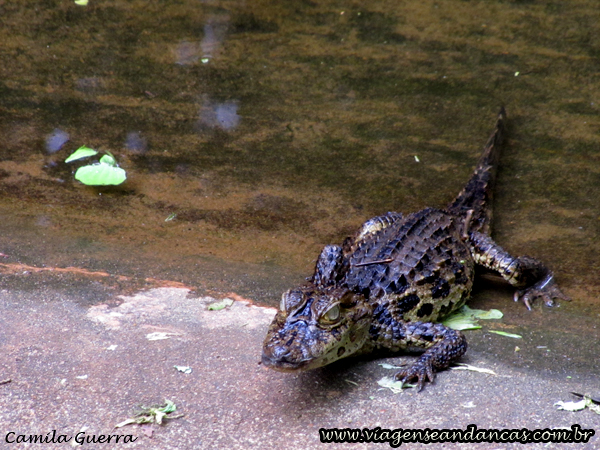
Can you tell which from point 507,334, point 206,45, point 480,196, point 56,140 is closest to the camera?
point 507,334

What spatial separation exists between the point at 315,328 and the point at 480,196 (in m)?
2.47

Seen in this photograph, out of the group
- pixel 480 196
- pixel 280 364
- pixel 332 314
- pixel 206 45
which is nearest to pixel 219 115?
pixel 206 45

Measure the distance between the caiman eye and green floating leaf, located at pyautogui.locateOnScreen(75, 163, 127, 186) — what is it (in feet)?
9.50

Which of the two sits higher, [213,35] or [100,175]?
[213,35]

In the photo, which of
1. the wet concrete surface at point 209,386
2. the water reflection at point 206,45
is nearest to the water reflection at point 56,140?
the water reflection at point 206,45

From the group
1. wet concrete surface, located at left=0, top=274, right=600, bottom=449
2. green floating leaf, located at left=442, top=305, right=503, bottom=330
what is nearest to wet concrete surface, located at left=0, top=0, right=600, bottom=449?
wet concrete surface, located at left=0, top=274, right=600, bottom=449

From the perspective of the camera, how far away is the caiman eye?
331 centimetres

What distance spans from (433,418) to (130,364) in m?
1.53

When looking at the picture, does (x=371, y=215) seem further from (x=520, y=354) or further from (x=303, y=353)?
(x=303, y=353)

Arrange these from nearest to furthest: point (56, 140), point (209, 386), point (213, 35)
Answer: point (209, 386) < point (56, 140) < point (213, 35)

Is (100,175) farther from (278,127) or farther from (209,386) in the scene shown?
(209,386)

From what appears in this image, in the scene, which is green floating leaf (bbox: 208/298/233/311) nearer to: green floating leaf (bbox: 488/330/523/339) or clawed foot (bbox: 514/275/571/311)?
green floating leaf (bbox: 488/330/523/339)

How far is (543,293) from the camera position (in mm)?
4527

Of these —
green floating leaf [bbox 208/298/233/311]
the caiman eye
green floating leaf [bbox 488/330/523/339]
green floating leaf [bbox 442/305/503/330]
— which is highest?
the caiman eye
